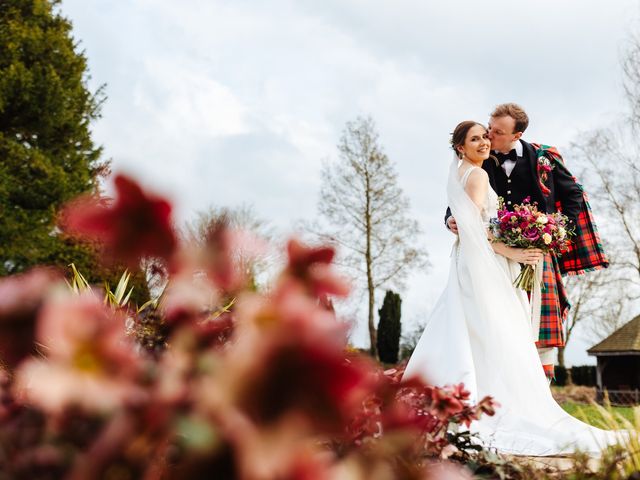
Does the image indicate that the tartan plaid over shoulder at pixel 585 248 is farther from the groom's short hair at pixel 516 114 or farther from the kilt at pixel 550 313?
the groom's short hair at pixel 516 114

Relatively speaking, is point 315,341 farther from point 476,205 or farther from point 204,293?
point 476,205

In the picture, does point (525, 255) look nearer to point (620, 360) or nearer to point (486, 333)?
point (486, 333)

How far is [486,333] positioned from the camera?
4258 mm

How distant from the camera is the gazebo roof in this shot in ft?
66.6

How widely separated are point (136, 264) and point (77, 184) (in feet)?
63.7

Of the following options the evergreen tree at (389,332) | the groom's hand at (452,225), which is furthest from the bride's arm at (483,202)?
the evergreen tree at (389,332)

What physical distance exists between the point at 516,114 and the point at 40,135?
17.8 meters

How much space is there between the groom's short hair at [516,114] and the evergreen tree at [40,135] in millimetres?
14174

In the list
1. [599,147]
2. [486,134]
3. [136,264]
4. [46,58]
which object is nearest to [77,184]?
[46,58]

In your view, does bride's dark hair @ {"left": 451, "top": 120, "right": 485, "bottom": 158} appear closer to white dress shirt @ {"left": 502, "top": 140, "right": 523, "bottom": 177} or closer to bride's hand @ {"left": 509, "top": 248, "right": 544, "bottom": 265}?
white dress shirt @ {"left": 502, "top": 140, "right": 523, "bottom": 177}

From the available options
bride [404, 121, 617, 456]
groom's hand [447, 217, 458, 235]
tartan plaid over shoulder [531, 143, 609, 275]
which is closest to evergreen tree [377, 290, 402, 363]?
tartan plaid over shoulder [531, 143, 609, 275]

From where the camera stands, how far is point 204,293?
806mm

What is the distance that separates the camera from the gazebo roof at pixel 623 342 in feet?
66.6

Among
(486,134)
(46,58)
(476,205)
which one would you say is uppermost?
(46,58)
